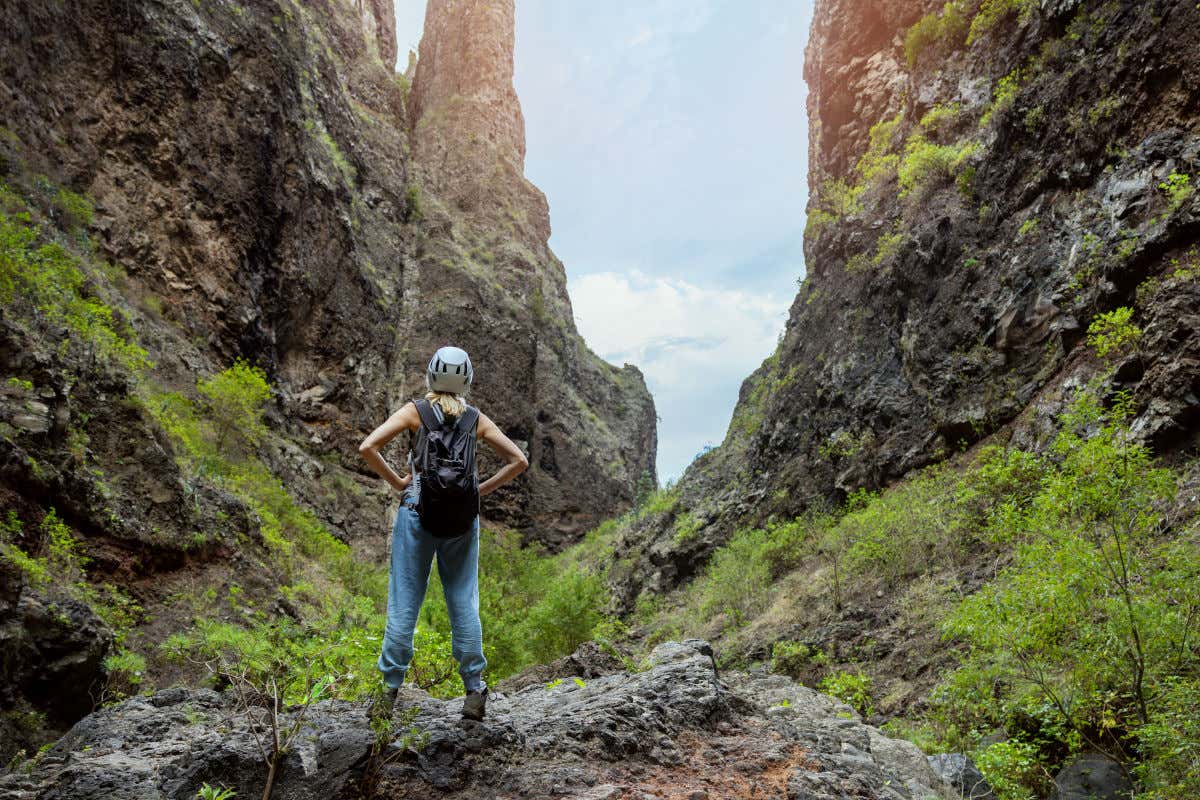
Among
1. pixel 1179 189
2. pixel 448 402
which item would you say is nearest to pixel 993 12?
pixel 1179 189

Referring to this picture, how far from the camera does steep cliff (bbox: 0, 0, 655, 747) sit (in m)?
7.45

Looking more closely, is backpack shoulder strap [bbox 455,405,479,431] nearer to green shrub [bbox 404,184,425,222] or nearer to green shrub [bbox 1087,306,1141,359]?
green shrub [bbox 1087,306,1141,359]

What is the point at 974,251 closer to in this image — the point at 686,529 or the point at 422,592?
the point at 686,529

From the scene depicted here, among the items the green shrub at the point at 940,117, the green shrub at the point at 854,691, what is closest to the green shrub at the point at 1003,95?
the green shrub at the point at 940,117

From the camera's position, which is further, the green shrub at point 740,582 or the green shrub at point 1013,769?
the green shrub at point 740,582

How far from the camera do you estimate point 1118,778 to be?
4.42m

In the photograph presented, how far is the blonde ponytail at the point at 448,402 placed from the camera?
11.8 feet

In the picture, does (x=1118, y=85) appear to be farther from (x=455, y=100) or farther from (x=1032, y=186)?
(x=455, y=100)

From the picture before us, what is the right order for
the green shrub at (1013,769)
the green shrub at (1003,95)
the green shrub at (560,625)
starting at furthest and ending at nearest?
the green shrub at (1003,95), the green shrub at (560,625), the green shrub at (1013,769)

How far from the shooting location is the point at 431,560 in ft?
11.5

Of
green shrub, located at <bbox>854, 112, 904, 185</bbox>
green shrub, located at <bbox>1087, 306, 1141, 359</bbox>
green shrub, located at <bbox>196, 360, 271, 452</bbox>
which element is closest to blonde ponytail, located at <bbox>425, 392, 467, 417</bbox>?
green shrub, located at <bbox>1087, 306, 1141, 359</bbox>

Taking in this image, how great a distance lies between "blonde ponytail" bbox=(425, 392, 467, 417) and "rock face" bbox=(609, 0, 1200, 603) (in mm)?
9180

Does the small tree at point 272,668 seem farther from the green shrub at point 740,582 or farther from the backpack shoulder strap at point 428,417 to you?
the green shrub at point 740,582

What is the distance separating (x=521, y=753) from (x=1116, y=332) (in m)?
11.3
